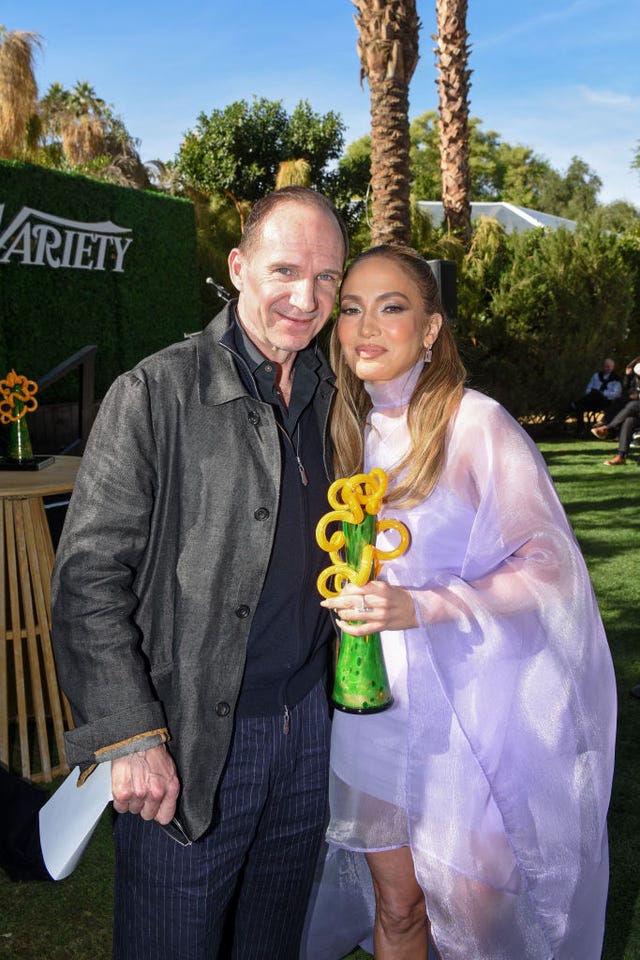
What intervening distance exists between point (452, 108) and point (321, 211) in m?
16.8

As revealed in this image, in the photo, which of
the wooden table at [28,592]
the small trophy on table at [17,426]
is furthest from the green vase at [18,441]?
the wooden table at [28,592]

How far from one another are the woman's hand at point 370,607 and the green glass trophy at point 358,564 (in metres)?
0.02

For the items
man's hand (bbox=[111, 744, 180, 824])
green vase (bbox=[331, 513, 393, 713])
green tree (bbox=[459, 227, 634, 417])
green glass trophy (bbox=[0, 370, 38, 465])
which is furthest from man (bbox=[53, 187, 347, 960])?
green tree (bbox=[459, 227, 634, 417])

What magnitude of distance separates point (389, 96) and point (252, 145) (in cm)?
1762

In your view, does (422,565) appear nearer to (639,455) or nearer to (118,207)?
(118,207)

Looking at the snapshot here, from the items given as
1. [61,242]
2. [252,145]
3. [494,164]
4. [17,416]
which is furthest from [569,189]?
[17,416]

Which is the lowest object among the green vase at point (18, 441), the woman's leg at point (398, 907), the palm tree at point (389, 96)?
the woman's leg at point (398, 907)

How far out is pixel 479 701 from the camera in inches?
71.8

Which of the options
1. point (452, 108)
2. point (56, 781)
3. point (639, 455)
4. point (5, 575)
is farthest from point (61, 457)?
point (452, 108)

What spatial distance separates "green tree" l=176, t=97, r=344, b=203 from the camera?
28.4 metres

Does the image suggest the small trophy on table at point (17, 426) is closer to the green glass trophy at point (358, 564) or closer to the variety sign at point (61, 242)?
the green glass trophy at point (358, 564)

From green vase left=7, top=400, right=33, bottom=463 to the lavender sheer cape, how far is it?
2.60 meters

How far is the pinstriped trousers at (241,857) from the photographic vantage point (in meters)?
1.75

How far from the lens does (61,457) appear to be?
178 inches
